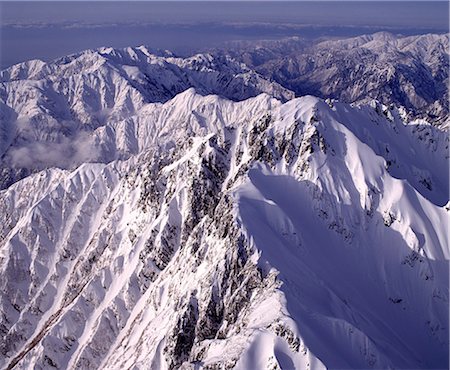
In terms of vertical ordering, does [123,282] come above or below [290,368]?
below

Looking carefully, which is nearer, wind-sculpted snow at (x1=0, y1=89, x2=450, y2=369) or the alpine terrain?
the alpine terrain

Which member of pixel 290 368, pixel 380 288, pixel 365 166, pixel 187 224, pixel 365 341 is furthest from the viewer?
pixel 187 224

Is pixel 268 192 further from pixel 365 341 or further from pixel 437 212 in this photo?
pixel 365 341

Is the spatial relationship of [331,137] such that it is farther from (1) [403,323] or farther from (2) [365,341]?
(2) [365,341]

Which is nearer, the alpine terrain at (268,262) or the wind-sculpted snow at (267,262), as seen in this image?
the alpine terrain at (268,262)

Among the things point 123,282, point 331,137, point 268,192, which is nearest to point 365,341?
point 268,192

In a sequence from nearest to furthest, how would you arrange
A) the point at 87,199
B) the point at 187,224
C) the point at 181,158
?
the point at 187,224 < the point at 181,158 < the point at 87,199

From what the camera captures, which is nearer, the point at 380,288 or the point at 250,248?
the point at 250,248

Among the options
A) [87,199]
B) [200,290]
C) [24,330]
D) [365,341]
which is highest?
[365,341]
